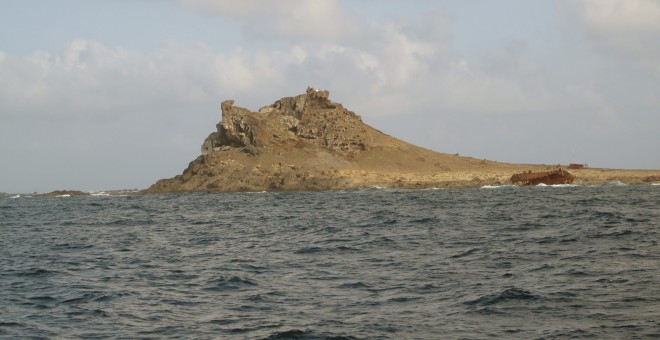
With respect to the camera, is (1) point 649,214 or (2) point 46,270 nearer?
(2) point 46,270

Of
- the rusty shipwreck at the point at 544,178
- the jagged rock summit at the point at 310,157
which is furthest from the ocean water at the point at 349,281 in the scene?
the jagged rock summit at the point at 310,157

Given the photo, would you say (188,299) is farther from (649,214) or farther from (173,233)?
(649,214)

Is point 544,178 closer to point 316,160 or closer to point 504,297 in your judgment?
point 316,160

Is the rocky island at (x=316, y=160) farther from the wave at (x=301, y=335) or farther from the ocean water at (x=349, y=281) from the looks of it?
the wave at (x=301, y=335)

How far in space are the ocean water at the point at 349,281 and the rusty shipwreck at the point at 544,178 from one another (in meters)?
61.7

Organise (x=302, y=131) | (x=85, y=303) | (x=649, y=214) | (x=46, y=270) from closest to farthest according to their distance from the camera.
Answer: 1. (x=85, y=303)
2. (x=46, y=270)
3. (x=649, y=214)
4. (x=302, y=131)

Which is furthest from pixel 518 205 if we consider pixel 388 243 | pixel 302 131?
pixel 302 131

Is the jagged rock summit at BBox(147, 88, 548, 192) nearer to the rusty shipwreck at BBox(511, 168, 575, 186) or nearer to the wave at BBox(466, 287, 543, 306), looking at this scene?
the rusty shipwreck at BBox(511, 168, 575, 186)

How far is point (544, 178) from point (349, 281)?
275 feet

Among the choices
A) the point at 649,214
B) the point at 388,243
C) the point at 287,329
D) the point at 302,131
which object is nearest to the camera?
the point at 287,329

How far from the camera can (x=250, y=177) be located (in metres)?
105

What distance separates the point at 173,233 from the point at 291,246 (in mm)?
11036

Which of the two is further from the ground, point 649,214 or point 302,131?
point 302,131

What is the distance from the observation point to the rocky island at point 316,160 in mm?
103938
